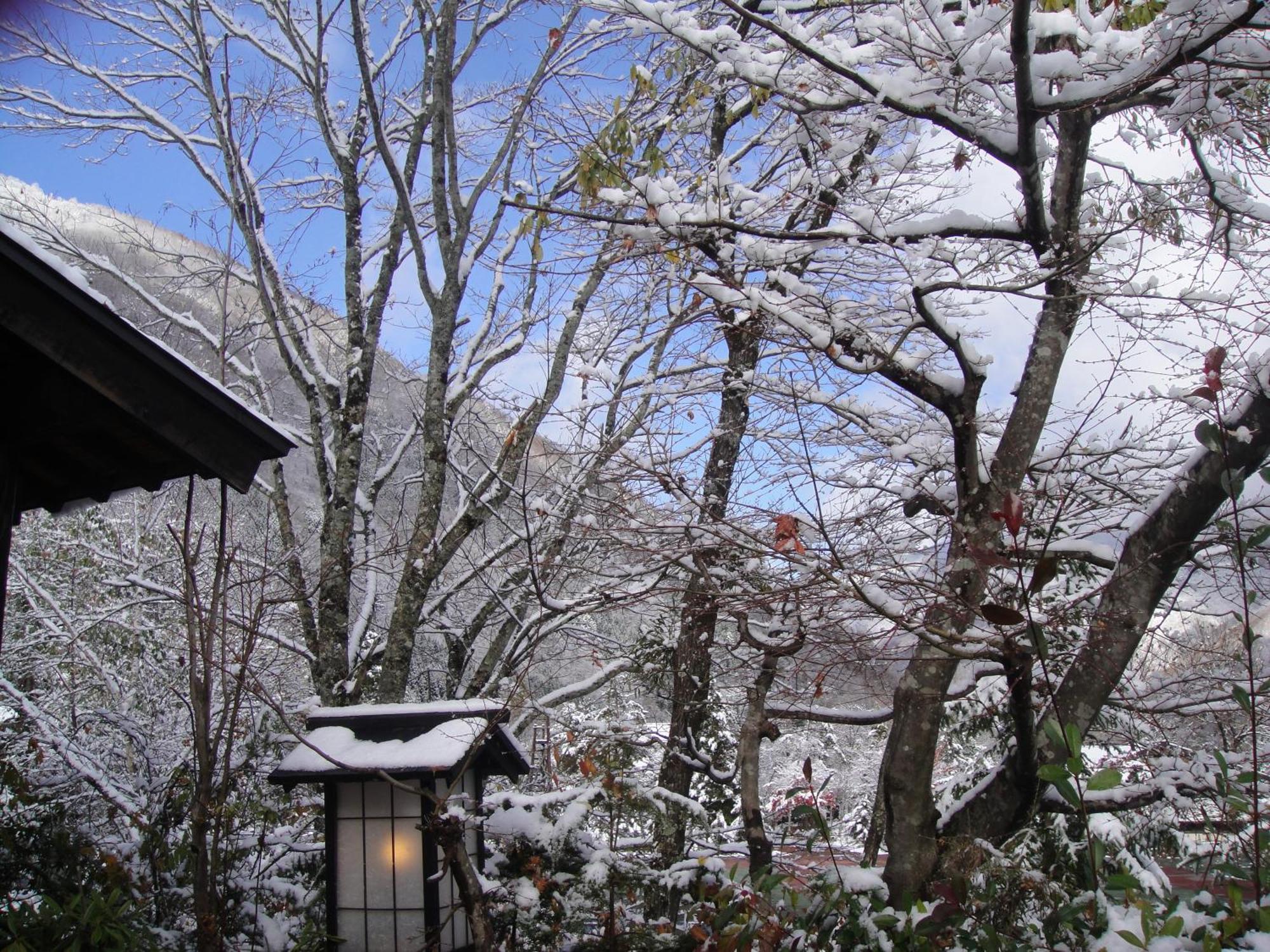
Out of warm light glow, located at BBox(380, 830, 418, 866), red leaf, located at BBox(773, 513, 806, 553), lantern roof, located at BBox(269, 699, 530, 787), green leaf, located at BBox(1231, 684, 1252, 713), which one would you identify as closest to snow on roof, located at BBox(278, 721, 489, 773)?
lantern roof, located at BBox(269, 699, 530, 787)

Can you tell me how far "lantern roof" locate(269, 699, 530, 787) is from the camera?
3707mm

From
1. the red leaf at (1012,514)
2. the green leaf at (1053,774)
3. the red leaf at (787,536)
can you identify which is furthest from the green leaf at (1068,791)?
the red leaf at (787,536)

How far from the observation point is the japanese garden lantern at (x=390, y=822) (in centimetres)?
378

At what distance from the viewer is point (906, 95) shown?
3229 mm

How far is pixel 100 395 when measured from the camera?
3031 millimetres

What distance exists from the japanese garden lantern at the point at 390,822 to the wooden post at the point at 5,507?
4.43ft

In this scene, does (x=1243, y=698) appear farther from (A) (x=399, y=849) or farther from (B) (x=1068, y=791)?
(A) (x=399, y=849)

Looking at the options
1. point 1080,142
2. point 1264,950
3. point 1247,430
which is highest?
point 1080,142

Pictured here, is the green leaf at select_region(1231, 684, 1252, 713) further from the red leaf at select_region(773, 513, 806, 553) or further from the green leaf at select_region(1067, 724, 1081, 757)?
the red leaf at select_region(773, 513, 806, 553)

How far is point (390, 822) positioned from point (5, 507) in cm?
208

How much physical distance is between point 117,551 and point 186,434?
8.75m

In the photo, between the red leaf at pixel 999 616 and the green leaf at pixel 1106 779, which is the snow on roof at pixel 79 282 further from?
the green leaf at pixel 1106 779

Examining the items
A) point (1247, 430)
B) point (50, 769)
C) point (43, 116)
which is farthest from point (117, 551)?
point (1247, 430)

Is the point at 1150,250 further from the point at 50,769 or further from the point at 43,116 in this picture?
the point at 43,116
